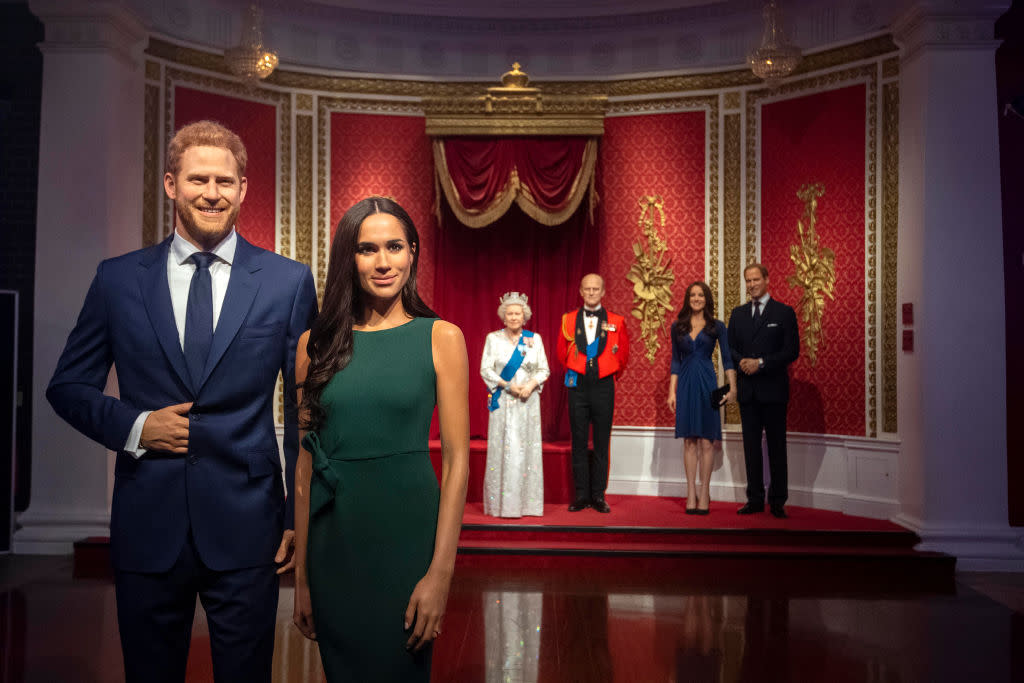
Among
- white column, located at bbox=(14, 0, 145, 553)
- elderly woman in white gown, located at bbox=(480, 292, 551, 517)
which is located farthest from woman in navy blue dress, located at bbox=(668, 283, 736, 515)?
white column, located at bbox=(14, 0, 145, 553)

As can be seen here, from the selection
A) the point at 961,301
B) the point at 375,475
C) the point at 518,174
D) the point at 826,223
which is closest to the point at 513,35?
the point at 518,174

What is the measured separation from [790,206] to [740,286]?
803mm

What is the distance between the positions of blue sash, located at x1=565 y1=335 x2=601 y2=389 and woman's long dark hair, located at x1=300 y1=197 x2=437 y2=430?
4569 mm

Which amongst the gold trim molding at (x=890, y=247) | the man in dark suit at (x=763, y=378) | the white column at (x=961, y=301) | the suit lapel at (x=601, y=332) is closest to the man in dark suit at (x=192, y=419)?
the suit lapel at (x=601, y=332)

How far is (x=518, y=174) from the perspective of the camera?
7.36 meters

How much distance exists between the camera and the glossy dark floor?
11.7ft

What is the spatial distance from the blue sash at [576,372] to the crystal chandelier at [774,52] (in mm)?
2372

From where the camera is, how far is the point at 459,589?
4.88m

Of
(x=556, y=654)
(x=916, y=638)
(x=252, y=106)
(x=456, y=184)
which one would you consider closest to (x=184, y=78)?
(x=252, y=106)

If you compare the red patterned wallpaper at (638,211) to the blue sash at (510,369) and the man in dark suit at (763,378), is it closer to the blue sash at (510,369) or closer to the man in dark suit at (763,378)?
the man in dark suit at (763,378)

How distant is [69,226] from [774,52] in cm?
517

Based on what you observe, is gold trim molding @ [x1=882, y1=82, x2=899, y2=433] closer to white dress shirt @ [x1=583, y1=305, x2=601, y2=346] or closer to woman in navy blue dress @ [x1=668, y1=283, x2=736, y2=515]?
woman in navy blue dress @ [x1=668, y1=283, x2=736, y2=515]

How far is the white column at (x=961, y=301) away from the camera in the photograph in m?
5.65

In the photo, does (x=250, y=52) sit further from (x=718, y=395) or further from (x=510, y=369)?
(x=718, y=395)
